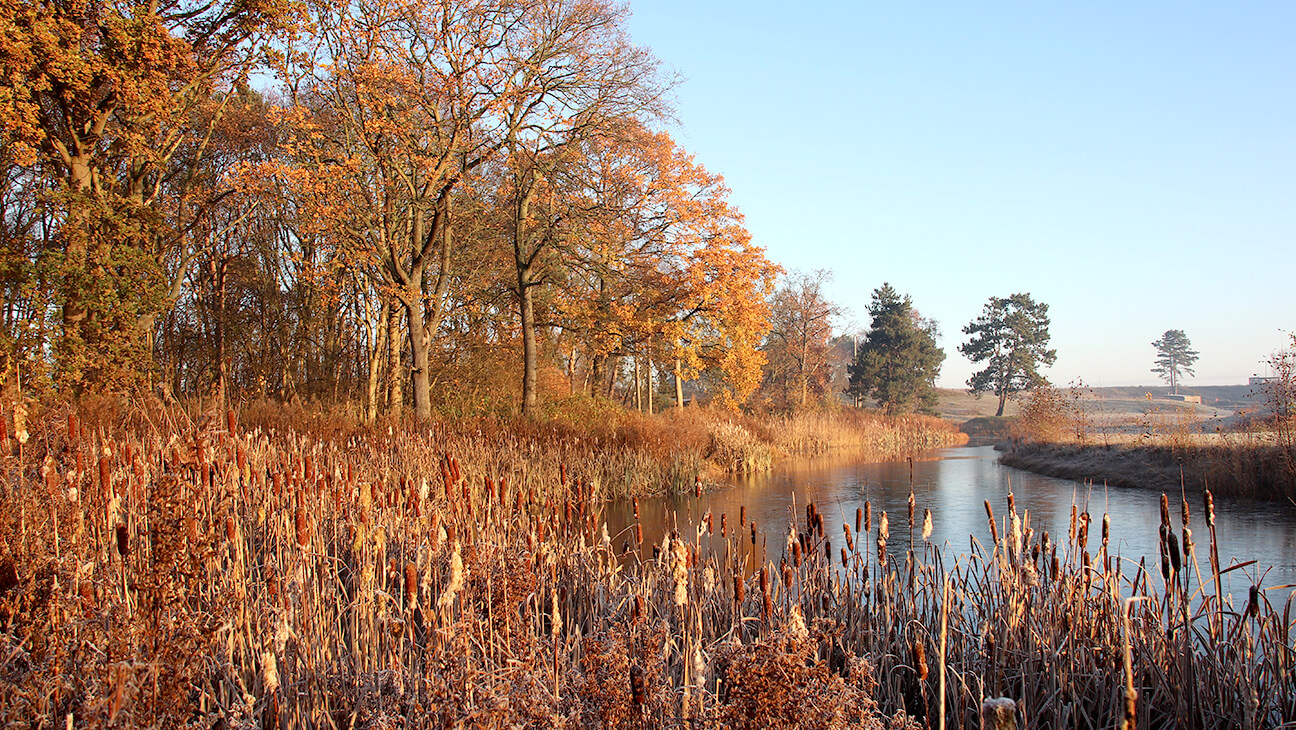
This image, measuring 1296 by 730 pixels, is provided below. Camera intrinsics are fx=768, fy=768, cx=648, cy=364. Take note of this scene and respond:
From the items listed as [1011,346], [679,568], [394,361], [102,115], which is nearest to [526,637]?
[679,568]

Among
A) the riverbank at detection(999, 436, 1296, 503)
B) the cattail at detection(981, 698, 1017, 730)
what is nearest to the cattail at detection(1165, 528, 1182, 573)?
the cattail at detection(981, 698, 1017, 730)

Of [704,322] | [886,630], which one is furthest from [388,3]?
[886,630]

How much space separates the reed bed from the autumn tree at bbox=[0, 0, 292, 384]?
915 centimetres

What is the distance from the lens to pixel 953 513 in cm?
1202

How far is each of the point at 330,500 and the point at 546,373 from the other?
18.2 m

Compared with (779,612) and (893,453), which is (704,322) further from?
(779,612)

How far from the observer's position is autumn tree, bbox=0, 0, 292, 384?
11977 mm

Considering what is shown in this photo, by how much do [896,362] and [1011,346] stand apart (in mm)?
14966

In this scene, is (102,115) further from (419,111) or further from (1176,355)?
(1176,355)

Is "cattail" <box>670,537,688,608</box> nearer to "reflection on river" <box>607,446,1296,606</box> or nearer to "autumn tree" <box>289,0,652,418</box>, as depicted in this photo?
"reflection on river" <box>607,446,1296,606</box>

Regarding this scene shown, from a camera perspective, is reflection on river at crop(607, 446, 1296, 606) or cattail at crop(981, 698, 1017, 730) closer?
cattail at crop(981, 698, 1017, 730)

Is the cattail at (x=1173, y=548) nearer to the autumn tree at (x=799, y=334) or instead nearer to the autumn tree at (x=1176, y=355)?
the autumn tree at (x=799, y=334)

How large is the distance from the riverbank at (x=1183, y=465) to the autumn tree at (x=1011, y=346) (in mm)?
40743

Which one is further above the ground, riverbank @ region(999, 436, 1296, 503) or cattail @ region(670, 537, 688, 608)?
cattail @ region(670, 537, 688, 608)
